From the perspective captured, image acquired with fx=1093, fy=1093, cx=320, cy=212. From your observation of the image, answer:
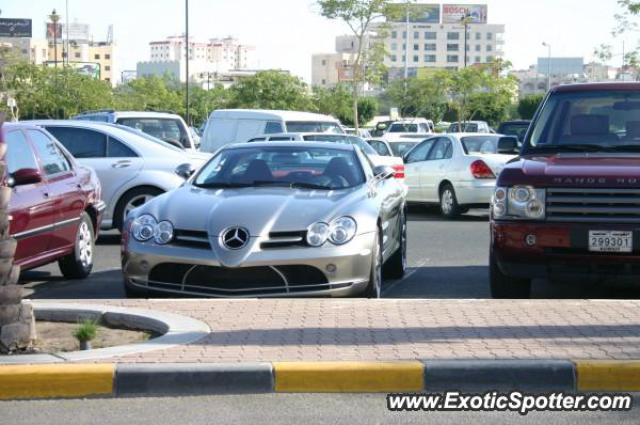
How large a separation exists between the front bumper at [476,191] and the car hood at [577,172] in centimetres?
888

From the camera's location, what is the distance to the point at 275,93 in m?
53.6

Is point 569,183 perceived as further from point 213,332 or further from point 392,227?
point 213,332

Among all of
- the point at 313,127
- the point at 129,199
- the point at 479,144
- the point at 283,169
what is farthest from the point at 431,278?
the point at 313,127

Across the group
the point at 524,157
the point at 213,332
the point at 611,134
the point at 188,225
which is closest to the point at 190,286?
the point at 188,225

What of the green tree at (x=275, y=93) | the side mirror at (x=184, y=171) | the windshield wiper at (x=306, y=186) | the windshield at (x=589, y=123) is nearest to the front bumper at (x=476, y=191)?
the windshield at (x=589, y=123)

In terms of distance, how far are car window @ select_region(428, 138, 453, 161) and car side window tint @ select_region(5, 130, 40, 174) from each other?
10.2 m

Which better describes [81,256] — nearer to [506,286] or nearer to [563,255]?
[506,286]

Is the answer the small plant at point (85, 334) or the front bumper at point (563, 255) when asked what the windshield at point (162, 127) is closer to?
the front bumper at point (563, 255)

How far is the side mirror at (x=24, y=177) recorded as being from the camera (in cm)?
927

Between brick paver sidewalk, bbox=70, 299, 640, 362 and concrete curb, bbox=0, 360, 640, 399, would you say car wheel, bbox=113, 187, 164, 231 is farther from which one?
concrete curb, bbox=0, 360, 640, 399

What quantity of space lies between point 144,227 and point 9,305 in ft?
7.17

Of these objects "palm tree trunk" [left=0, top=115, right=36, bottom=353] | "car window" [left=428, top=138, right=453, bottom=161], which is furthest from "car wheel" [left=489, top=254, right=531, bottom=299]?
"car window" [left=428, top=138, right=453, bottom=161]

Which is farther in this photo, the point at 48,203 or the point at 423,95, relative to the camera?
the point at 423,95

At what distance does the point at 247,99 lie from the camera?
54156 mm
